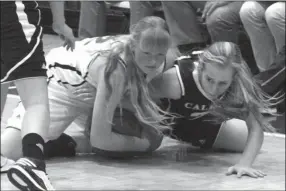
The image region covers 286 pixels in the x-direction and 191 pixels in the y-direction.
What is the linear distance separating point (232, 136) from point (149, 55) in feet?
1.32

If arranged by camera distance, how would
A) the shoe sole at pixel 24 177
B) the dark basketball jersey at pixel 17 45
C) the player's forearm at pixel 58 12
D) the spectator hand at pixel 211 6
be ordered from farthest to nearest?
the spectator hand at pixel 211 6 < the player's forearm at pixel 58 12 < the dark basketball jersey at pixel 17 45 < the shoe sole at pixel 24 177

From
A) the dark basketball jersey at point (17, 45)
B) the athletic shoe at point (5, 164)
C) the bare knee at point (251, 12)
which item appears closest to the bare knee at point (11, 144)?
the athletic shoe at point (5, 164)

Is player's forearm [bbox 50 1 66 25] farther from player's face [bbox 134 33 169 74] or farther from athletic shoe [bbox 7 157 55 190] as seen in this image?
athletic shoe [bbox 7 157 55 190]

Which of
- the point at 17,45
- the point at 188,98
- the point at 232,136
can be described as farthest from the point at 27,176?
the point at 232,136

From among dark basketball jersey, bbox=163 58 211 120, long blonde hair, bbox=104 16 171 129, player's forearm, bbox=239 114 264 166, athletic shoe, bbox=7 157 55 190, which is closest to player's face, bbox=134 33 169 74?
long blonde hair, bbox=104 16 171 129

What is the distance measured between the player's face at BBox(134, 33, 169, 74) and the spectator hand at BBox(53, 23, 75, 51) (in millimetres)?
137

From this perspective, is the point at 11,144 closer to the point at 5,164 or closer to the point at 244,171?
the point at 5,164

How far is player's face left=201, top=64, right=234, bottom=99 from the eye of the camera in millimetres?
1553

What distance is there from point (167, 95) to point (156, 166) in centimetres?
16

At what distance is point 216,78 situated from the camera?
1.56 metres

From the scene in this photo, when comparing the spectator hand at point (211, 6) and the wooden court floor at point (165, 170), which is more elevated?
the spectator hand at point (211, 6)

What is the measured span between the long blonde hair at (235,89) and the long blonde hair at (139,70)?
0.11 meters

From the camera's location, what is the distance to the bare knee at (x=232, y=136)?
1.82 m

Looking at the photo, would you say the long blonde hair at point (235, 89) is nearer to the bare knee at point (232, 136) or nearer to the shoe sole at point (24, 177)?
the bare knee at point (232, 136)
